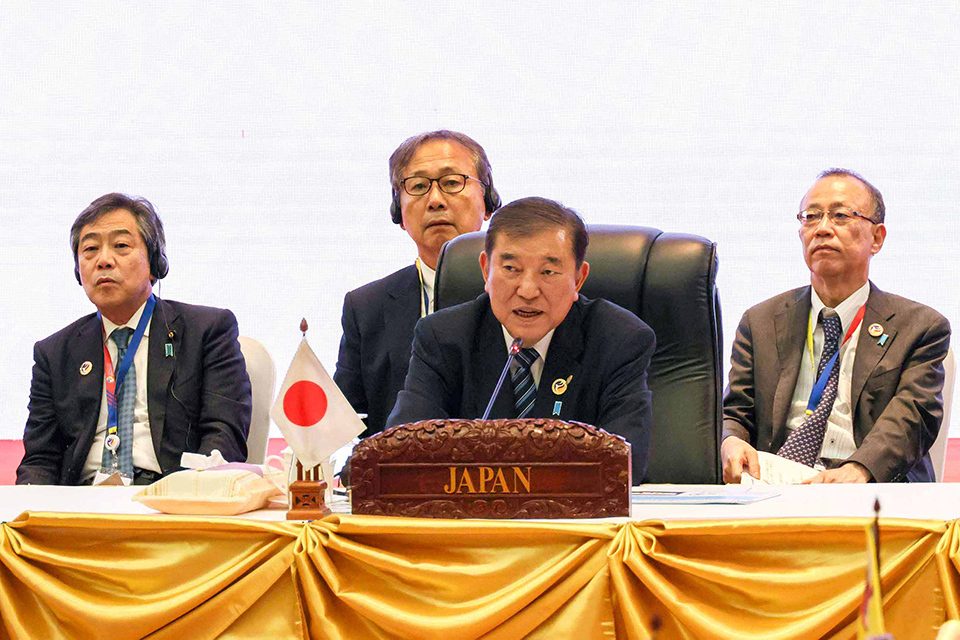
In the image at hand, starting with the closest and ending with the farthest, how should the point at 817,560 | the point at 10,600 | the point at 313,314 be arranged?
the point at 817,560 → the point at 10,600 → the point at 313,314

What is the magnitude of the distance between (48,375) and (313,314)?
4.02 feet

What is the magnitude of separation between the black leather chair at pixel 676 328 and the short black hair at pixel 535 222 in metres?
0.19

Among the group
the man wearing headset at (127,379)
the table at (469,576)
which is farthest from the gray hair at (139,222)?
the table at (469,576)

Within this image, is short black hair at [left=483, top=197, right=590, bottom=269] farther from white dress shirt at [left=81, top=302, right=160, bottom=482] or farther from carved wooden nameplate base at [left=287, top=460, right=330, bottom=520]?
white dress shirt at [left=81, top=302, right=160, bottom=482]

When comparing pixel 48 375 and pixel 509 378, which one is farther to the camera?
pixel 48 375

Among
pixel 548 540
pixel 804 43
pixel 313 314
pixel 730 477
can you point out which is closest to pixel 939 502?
pixel 548 540

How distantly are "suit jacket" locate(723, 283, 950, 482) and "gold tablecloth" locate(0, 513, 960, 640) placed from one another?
4.57ft

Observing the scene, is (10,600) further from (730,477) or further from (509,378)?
(730,477)

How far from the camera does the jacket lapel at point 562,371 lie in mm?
2121

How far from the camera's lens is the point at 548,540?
141cm

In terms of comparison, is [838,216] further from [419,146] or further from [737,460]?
[419,146]

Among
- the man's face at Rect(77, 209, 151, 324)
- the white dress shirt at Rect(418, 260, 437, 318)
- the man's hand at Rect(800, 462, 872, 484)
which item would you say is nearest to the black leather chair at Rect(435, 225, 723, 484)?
the man's hand at Rect(800, 462, 872, 484)

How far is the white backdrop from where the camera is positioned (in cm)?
383

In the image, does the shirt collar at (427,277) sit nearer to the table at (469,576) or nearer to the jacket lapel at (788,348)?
the jacket lapel at (788,348)
